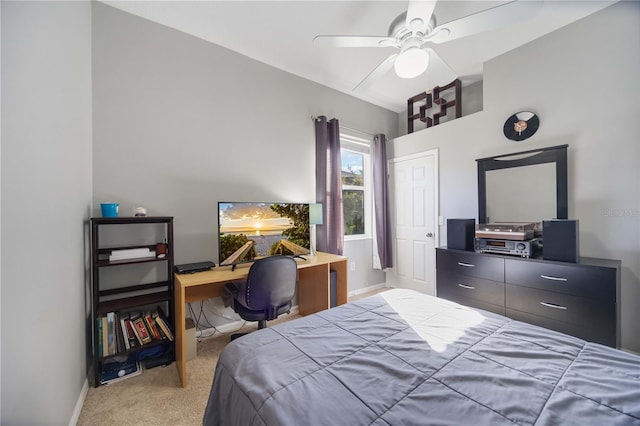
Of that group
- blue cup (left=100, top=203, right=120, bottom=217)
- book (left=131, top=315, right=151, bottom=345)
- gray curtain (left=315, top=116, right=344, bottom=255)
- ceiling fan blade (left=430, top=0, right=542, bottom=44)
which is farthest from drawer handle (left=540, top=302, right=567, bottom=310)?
blue cup (left=100, top=203, right=120, bottom=217)

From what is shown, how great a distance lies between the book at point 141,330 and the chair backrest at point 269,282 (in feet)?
2.63

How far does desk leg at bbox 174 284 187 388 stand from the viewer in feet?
5.84

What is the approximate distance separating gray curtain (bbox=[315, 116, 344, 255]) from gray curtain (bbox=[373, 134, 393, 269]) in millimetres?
732

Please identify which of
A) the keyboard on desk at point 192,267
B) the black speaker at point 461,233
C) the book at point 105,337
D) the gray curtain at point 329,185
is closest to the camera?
the book at point 105,337

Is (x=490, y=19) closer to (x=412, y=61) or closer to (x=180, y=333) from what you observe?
(x=412, y=61)

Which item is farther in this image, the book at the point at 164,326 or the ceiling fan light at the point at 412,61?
the book at the point at 164,326

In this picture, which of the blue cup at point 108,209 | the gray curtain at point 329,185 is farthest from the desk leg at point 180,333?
the gray curtain at point 329,185

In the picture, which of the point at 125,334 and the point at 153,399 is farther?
the point at 125,334

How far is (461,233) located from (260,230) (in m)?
2.15

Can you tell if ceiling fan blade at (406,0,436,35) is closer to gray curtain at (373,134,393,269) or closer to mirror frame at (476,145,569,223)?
mirror frame at (476,145,569,223)

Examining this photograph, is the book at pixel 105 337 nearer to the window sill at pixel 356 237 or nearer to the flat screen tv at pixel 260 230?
the flat screen tv at pixel 260 230

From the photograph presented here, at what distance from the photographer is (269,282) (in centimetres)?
201

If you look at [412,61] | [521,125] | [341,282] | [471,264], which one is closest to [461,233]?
[471,264]

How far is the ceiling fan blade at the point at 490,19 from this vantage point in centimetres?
134
